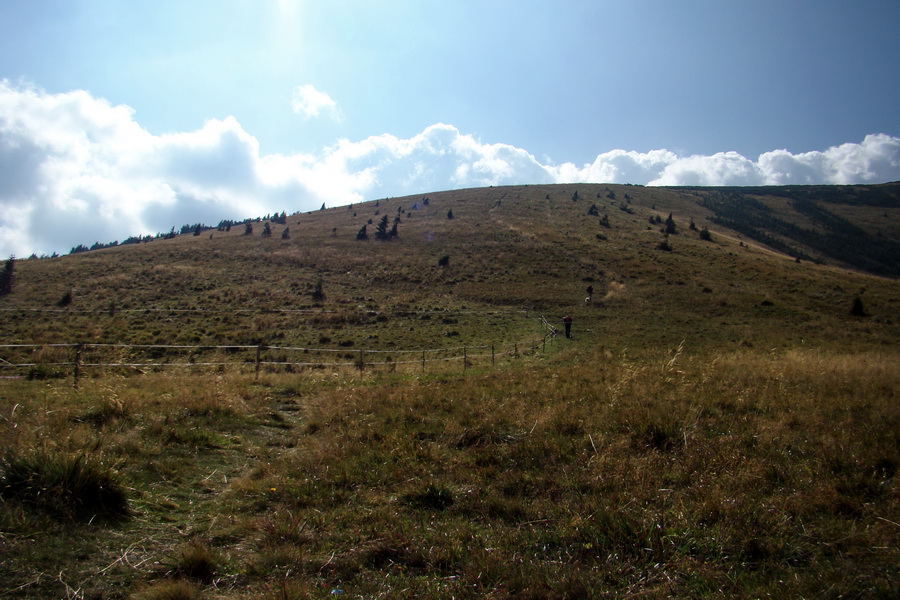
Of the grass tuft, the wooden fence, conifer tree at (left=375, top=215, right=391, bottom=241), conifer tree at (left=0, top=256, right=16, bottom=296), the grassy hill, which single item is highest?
conifer tree at (left=375, top=215, right=391, bottom=241)

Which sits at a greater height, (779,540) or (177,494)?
(779,540)

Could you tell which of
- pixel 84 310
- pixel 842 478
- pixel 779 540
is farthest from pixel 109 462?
pixel 84 310

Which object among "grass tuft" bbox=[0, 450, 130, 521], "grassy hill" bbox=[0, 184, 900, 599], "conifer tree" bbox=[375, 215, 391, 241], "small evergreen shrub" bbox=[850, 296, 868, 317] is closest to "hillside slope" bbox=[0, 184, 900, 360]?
"small evergreen shrub" bbox=[850, 296, 868, 317]

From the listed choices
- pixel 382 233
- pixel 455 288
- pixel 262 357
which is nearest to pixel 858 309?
pixel 455 288

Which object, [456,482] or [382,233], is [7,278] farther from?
[456,482]

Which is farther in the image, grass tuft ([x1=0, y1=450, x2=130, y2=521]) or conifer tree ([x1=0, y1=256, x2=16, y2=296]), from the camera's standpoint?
conifer tree ([x1=0, y1=256, x2=16, y2=296])

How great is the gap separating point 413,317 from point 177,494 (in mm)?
30901

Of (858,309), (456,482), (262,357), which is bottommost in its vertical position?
(262,357)

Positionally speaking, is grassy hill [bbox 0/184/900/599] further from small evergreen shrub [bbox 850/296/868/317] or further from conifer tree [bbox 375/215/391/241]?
conifer tree [bbox 375/215/391/241]

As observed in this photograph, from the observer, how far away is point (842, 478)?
4.74 metres

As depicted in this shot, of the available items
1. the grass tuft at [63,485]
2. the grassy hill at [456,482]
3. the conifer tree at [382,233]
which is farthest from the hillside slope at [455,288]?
the grass tuft at [63,485]

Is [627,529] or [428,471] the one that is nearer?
[627,529]

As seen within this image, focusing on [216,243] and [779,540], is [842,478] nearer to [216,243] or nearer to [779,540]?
[779,540]

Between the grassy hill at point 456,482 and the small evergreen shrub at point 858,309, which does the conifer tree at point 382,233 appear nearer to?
the grassy hill at point 456,482
